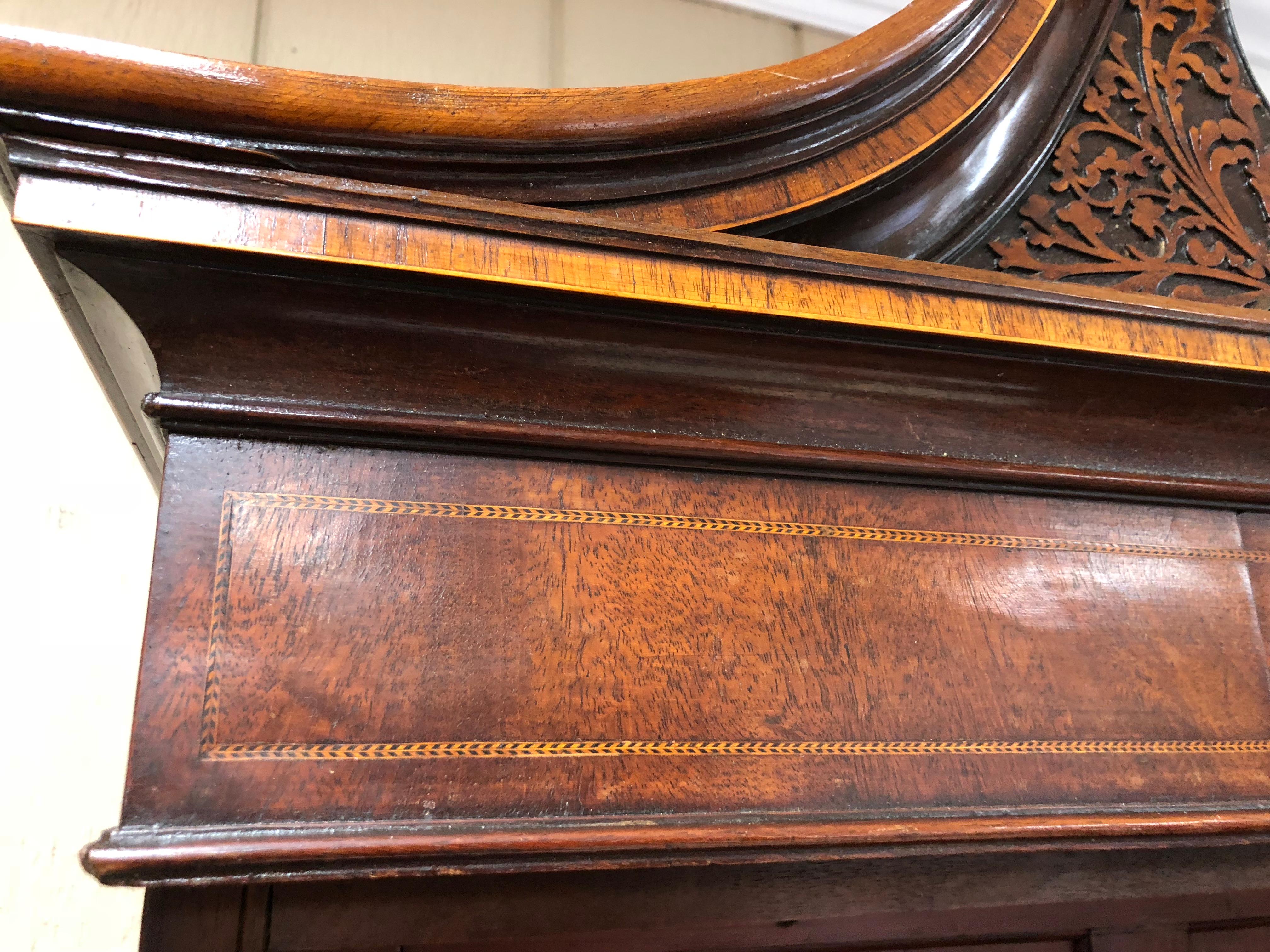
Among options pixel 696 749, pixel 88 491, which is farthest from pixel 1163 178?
pixel 88 491

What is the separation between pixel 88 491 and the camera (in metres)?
1.16

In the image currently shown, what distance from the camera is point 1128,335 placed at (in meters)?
0.60

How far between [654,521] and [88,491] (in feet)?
3.06

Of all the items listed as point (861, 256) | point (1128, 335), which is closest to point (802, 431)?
point (861, 256)

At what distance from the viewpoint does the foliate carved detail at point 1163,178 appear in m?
0.73

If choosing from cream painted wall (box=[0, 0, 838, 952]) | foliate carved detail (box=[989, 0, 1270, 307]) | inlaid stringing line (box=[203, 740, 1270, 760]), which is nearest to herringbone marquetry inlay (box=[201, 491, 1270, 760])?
inlaid stringing line (box=[203, 740, 1270, 760])

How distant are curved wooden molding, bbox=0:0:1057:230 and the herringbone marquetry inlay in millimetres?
188

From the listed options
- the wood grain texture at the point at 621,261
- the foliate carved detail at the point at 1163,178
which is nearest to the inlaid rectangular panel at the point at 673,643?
the wood grain texture at the point at 621,261

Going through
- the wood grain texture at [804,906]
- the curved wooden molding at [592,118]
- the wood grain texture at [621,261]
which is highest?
the curved wooden molding at [592,118]

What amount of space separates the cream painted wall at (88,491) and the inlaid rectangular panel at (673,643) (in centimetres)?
77

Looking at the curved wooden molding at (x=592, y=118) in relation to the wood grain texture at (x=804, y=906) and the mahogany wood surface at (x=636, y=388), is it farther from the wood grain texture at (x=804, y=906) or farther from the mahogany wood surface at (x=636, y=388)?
the wood grain texture at (x=804, y=906)

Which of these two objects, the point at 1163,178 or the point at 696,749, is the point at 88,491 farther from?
the point at 1163,178

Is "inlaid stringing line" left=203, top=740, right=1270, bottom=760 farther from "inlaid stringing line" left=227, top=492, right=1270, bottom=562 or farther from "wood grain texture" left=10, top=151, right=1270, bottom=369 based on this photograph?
"wood grain texture" left=10, top=151, right=1270, bottom=369

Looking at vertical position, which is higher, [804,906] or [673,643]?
[673,643]
